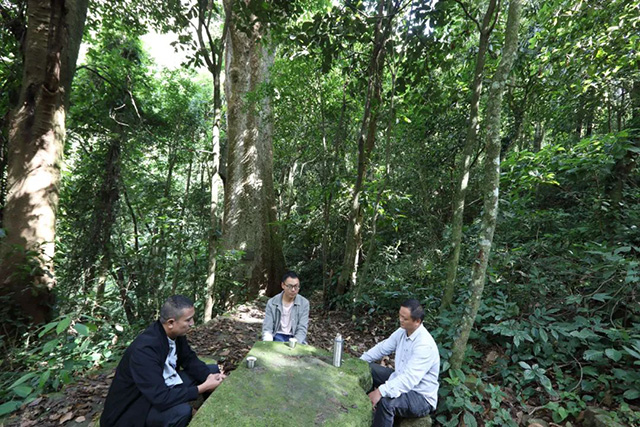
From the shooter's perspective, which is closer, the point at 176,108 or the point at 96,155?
the point at 96,155

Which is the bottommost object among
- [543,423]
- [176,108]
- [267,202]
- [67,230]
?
[543,423]

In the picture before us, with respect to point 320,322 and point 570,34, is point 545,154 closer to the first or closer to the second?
point 570,34

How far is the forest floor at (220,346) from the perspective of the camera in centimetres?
301

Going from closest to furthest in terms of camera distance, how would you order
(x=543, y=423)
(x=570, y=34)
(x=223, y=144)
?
1. (x=543, y=423)
2. (x=570, y=34)
3. (x=223, y=144)

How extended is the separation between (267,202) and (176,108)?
237 inches

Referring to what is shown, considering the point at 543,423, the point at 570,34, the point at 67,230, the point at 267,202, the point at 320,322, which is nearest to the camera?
the point at 543,423

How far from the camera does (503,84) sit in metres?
3.64

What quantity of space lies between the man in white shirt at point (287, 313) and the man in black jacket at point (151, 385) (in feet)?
5.07

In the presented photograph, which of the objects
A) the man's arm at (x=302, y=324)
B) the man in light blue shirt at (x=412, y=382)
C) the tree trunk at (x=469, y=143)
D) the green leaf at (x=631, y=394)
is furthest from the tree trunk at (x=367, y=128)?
the green leaf at (x=631, y=394)

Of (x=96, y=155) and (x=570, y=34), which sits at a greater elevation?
(x=570, y=34)

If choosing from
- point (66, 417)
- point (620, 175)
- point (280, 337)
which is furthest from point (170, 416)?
point (620, 175)

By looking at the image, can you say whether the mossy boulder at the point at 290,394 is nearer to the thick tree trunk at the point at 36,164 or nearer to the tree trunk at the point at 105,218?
the thick tree trunk at the point at 36,164

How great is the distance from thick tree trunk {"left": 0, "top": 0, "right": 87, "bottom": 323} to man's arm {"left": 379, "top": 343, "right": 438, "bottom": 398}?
5.00 meters

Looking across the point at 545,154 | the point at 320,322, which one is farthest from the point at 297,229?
the point at 545,154
